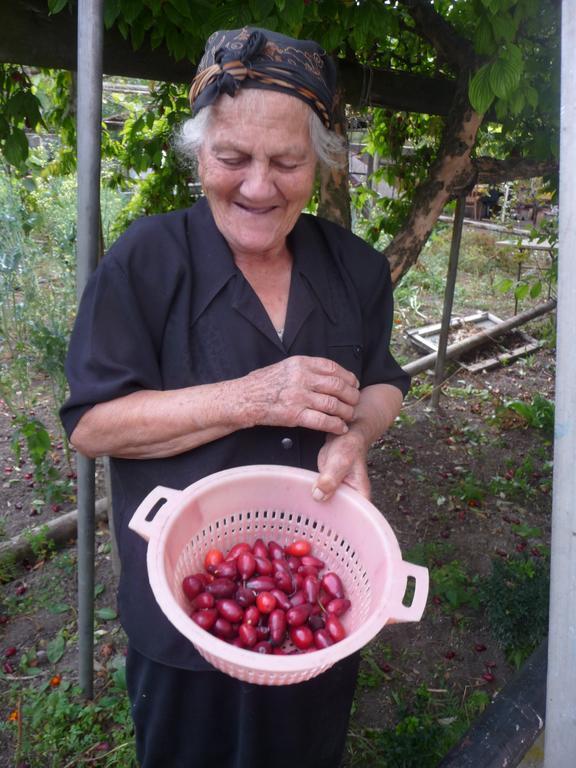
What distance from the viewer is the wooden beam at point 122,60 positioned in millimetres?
1939

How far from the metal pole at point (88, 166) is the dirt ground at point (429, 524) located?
905 mm

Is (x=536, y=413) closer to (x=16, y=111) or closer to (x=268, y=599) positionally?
(x=268, y=599)

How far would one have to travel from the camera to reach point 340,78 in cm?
265

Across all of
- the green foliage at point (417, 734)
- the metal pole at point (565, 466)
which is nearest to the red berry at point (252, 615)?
the metal pole at point (565, 466)

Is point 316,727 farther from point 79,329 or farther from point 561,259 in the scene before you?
point 561,259

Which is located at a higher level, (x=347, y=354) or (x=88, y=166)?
(x=88, y=166)

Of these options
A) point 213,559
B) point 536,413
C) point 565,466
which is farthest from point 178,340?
point 536,413

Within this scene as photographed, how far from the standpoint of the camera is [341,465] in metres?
1.50

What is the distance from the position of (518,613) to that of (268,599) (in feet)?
5.59

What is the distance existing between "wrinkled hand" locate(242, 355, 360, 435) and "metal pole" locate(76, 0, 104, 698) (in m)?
0.69

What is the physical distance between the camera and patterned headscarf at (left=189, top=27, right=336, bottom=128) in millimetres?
1339

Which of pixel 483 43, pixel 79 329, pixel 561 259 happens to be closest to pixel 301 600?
pixel 79 329

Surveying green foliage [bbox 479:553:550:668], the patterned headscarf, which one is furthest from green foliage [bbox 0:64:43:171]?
green foliage [bbox 479:553:550:668]

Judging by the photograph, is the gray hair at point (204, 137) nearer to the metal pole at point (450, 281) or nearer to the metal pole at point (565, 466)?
the metal pole at point (565, 466)
